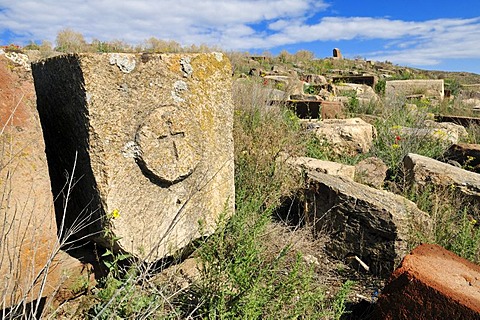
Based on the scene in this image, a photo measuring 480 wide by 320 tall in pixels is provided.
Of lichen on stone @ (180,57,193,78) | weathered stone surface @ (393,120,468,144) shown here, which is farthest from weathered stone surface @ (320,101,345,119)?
lichen on stone @ (180,57,193,78)

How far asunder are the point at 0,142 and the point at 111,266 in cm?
83

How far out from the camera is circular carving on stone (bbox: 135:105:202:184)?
85.8 inches

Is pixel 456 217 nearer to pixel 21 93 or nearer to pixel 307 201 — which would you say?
pixel 307 201

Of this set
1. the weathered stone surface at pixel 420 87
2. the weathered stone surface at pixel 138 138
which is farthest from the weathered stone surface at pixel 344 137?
the weathered stone surface at pixel 420 87

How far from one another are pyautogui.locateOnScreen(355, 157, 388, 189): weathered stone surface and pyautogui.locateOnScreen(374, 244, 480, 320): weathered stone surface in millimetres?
1762

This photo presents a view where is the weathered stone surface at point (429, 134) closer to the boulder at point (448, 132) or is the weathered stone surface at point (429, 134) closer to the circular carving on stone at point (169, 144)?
the boulder at point (448, 132)

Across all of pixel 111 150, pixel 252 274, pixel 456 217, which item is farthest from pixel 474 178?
pixel 111 150

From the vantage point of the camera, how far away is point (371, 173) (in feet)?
13.7

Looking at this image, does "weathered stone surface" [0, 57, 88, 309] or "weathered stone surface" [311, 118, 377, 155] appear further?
"weathered stone surface" [311, 118, 377, 155]

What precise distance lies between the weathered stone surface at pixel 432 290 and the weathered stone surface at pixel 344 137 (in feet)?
9.10

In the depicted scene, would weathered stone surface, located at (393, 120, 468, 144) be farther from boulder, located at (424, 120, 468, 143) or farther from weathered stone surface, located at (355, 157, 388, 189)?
weathered stone surface, located at (355, 157, 388, 189)

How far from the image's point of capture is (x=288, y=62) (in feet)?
75.2

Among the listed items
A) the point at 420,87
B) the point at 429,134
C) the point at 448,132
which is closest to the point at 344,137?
the point at 429,134

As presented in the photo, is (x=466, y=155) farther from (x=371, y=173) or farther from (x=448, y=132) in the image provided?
(x=371, y=173)
